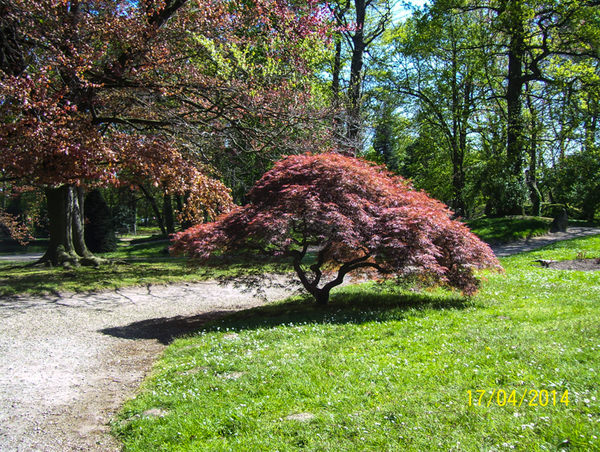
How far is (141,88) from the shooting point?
10320mm

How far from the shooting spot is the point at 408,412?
3.33 metres

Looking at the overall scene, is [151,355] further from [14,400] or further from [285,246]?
[285,246]

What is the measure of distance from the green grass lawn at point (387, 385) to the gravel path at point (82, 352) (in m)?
0.43

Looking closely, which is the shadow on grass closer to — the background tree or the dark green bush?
the background tree

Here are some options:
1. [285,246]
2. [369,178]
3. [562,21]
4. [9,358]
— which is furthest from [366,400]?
[562,21]

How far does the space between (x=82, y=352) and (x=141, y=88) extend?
6.65 metres

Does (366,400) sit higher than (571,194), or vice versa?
(571,194)

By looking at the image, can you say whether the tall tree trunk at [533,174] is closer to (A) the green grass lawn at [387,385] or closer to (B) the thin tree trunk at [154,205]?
(A) the green grass lawn at [387,385]

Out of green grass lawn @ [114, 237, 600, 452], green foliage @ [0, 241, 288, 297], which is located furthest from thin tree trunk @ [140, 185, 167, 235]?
green grass lawn @ [114, 237, 600, 452]

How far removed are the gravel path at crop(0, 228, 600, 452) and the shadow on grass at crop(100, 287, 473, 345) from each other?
7cm

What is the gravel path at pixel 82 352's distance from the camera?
13.1 ft

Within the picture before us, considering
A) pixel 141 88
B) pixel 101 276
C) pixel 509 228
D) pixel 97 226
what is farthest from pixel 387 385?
pixel 97 226

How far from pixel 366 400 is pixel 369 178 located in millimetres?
4704

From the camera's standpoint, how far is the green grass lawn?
10.00ft
